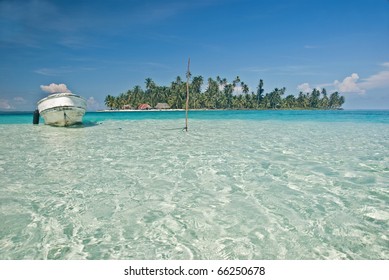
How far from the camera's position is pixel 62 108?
21.4m

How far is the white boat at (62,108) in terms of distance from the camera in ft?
69.4

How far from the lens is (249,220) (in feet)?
14.0

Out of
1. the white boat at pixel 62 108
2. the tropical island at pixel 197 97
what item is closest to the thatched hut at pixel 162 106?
the tropical island at pixel 197 97

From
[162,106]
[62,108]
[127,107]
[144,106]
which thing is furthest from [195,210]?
[127,107]

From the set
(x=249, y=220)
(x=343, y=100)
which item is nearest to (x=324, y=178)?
(x=249, y=220)

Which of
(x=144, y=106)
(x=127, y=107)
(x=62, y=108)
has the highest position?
(x=144, y=106)

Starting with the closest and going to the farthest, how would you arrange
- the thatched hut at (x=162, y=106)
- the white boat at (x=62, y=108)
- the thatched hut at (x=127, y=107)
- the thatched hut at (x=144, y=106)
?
the white boat at (x=62, y=108), the thatched hut at (x=162, y=106), the thatched hut at (x=144, y=106), the thatched hut at (x=127, y=107)

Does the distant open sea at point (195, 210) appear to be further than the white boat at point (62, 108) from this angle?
No

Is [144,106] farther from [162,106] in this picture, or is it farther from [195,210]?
[195,210]

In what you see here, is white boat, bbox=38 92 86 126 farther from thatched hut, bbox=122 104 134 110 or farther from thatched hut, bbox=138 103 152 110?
thatched hut, bbox=122 104 134 110

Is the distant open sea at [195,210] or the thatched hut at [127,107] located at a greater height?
the thatched hut at [127,107]

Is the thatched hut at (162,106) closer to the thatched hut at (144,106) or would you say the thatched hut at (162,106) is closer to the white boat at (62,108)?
the thatched hut at (144,106)

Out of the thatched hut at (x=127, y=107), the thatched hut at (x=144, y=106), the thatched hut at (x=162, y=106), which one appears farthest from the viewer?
the thatched hut at (x=127, y=107)
